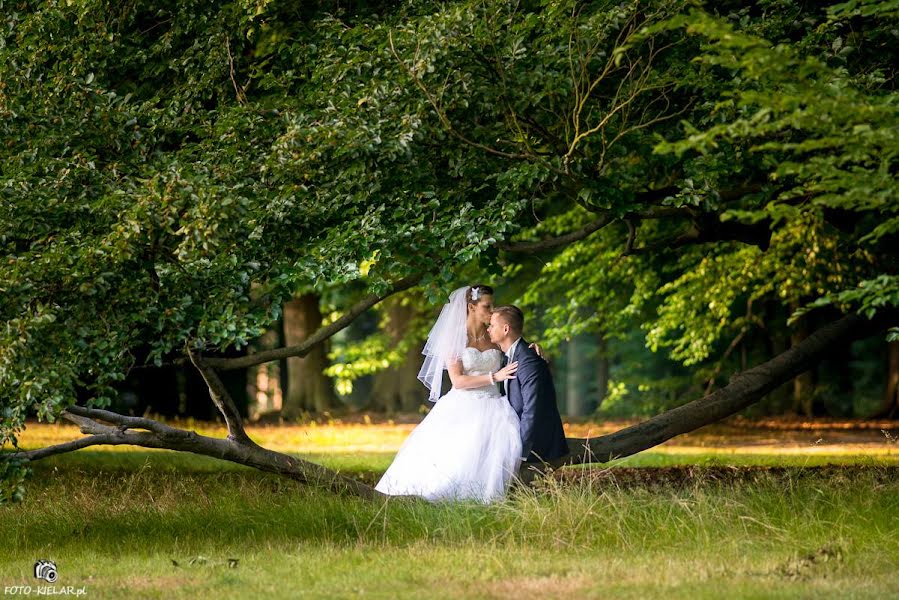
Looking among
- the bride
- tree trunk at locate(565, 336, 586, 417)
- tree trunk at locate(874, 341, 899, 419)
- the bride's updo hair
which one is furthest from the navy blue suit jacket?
tree trunk at locate(565, 336, 586, 417)

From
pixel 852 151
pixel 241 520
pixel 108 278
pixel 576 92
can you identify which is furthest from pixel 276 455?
pixel 852 151

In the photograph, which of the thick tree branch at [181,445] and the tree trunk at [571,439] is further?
the tree trunk at [571,439]

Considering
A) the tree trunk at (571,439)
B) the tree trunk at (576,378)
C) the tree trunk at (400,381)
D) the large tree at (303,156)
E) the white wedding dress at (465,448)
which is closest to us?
the large tree at (303,156)

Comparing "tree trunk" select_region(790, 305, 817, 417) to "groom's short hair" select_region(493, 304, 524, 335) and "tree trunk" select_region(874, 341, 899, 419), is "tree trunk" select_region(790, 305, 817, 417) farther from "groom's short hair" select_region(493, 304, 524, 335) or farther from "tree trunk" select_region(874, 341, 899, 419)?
"groom's short hair" select_region(493, 304, 524, 335)

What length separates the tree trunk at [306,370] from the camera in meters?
23.2

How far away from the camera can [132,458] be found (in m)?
14.9

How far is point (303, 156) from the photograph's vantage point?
27.9 feet

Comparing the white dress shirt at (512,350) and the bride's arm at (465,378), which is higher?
the white dress shirt at (512,350)

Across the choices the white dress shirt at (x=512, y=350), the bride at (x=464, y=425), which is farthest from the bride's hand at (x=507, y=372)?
the white dress shirt at (x=512, y=350)

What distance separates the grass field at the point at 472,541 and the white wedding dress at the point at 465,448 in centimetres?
61

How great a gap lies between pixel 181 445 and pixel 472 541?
105 inches

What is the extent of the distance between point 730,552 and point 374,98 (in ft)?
14.5

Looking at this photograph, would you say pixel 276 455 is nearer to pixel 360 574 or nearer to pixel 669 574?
pixel 360 574

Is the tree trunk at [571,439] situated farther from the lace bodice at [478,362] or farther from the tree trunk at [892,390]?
the tree trunk at [892,390]
